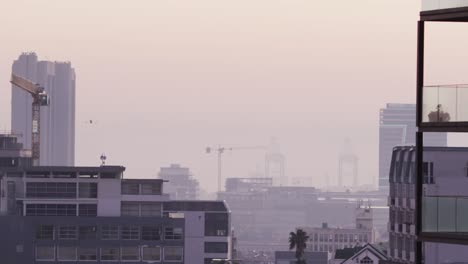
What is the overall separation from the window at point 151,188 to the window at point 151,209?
1064 mm

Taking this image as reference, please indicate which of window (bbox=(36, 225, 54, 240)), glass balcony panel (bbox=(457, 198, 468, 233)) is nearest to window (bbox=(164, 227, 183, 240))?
window (bbox=(36, 225, 54, 240))

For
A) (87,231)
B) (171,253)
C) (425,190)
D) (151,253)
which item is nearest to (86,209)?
(87,231)

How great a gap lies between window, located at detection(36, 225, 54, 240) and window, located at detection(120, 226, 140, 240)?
5.23 meters

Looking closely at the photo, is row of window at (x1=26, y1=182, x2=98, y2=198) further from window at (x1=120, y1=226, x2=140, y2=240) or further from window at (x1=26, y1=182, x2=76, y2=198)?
window at (x1=120, y1=226, x2=140, y2=240)

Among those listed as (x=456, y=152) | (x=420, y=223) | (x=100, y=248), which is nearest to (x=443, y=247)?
(x=456, y=152)

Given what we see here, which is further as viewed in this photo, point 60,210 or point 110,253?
point 60,210

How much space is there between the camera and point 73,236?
169 m

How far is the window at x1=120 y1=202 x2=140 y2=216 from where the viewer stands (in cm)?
17100

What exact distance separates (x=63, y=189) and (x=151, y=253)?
860 cm

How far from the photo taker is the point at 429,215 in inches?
1692

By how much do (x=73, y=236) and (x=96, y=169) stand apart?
630 cm

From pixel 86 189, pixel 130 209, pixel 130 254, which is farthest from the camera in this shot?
pixel 130 209

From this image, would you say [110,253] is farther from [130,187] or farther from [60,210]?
[60,210]

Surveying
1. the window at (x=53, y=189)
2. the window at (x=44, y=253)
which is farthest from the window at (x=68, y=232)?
the window at (x=53, y=189)
